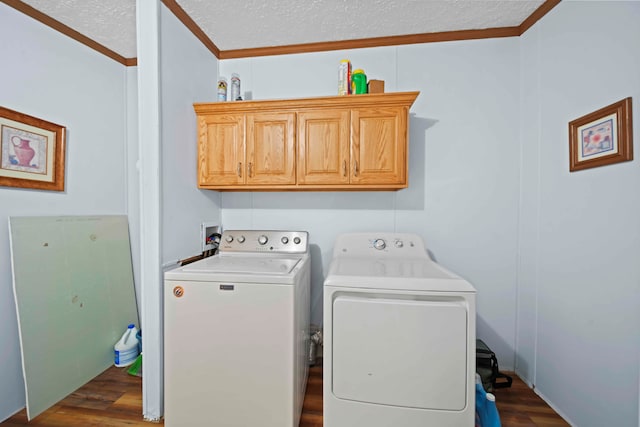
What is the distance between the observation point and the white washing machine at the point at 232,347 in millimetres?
1287

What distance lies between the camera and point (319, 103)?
179 centimetres

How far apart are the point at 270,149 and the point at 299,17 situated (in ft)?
3.17

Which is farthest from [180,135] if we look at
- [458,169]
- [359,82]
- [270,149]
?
[458,169]

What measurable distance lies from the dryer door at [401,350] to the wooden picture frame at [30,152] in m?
2.11

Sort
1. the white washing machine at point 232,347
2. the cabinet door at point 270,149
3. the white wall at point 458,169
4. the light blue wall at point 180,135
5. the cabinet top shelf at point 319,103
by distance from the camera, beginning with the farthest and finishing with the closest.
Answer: the white wall at point 458,169
the cabinet door at point 270,149
the cabinet top shelf at point 319,103
the light blue wall at point 180,135
the white washing machine at point 232,347

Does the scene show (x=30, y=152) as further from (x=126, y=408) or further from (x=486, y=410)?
(x=486, y=410)

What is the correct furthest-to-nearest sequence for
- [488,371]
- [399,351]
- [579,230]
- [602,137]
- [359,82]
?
[359,82]
[488,371]
[579,230]
[602,137]
[399,351]

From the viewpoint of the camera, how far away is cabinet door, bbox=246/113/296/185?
1841 mm

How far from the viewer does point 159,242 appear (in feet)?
5.06

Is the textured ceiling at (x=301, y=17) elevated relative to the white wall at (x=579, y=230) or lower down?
elevated

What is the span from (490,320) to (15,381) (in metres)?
3.25

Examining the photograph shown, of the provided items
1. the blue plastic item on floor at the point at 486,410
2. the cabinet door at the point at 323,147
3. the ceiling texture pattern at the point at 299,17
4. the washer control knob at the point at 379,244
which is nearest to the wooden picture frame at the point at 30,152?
the ceiling texture pattern at the point at 299,17

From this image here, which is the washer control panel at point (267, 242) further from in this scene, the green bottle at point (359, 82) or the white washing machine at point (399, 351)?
the green bottle at point (359, 82)

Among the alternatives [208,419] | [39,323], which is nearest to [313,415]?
[208,419]
